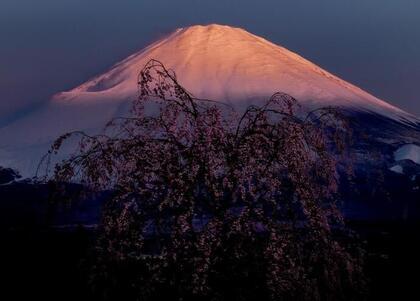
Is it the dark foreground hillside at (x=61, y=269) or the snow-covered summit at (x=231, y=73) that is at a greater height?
the snow-covered summit at (x=231, y=73)

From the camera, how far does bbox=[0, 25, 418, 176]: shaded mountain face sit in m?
70.8

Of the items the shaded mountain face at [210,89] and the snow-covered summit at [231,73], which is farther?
the snow-covered summit at [231,73]

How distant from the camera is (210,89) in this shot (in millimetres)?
79688

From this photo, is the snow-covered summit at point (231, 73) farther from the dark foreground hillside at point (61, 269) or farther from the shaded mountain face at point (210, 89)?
the dark foreground hillside at point (61, 269)

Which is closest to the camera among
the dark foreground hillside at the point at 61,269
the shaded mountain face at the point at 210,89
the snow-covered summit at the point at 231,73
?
the dark foreground hillside at the point at 61,269

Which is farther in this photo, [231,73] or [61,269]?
[231,73]

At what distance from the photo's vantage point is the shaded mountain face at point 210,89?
70.8 meters

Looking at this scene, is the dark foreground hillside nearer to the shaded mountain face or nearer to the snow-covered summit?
the shaded mountain face

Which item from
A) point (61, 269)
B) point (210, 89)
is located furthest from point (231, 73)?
point (61, 269)

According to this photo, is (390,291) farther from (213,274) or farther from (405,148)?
(405,148)

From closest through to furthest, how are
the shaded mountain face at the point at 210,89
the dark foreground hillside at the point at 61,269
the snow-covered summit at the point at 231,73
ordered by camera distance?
the dark foreground hillside at the point at 61,269 < the shaded mountain face at the point at 210,89 < the snow-covered summit at the point at 231,73

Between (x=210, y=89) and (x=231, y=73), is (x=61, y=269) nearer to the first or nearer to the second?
(x=210, y=89)

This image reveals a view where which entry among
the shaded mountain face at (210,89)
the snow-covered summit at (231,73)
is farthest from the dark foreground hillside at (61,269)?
the snow-covered summit at (231,73)

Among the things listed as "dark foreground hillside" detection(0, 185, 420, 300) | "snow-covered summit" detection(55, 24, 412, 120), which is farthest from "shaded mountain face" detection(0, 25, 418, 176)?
"dark foreground hillside" detection(0, 185, 420, 300)
